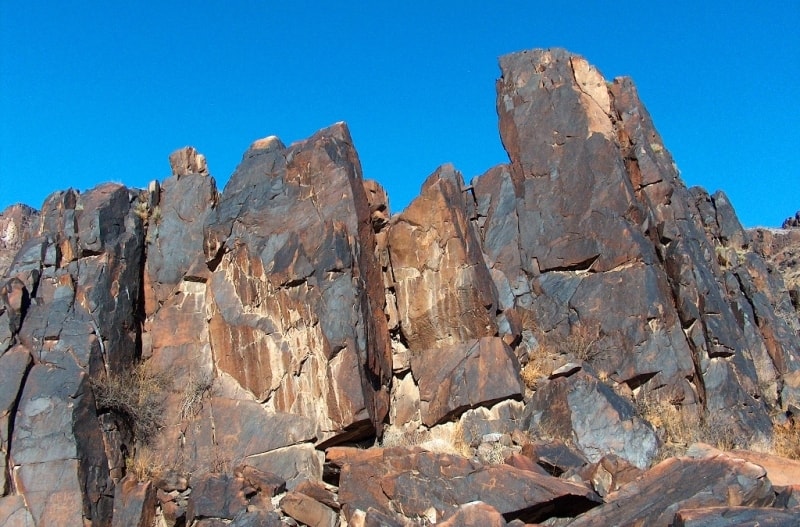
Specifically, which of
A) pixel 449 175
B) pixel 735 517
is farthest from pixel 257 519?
pixel 449 175

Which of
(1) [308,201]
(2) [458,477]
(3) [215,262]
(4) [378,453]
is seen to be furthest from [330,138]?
(2) [458,477]

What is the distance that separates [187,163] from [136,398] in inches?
239

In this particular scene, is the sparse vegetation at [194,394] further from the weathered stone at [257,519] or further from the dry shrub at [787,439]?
the dry shrub at [787,439]

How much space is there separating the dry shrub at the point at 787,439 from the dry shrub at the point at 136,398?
11774 millimetres

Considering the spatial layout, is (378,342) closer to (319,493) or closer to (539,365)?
(539,365)

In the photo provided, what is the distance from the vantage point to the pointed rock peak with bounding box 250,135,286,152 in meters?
17.6

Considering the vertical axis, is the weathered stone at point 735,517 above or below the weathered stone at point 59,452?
below

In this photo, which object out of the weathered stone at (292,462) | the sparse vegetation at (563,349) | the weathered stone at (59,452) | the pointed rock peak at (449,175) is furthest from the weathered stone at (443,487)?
the pointed rock peak at (449,175)

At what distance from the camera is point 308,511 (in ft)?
39.9

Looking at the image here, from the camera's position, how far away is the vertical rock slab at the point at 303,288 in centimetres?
1442

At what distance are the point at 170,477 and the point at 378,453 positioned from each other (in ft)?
12.4

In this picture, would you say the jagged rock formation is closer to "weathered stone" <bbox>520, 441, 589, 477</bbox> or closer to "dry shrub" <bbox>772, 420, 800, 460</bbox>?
"weathered stone" <bbox>520, 441, 589, 477</bbox>

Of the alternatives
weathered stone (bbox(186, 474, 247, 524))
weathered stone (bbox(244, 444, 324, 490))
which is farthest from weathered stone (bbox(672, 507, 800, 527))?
weathered stone (bbox(244, 444, 324, 490))

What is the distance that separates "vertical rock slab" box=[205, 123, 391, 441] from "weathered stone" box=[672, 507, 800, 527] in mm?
6580
